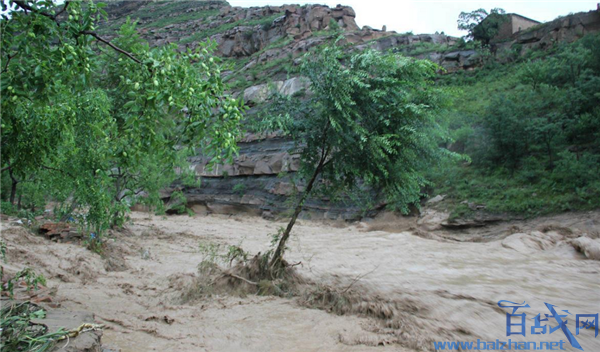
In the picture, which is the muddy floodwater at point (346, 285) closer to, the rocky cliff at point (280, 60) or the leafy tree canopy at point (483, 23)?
the rocky cliff at point (280, 60)

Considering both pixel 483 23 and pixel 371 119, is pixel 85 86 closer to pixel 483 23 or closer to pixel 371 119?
pixel 371 119

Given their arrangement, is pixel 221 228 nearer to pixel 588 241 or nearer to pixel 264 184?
pixel 264 184

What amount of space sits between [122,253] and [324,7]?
4977cm

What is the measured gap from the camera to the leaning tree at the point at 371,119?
751cm

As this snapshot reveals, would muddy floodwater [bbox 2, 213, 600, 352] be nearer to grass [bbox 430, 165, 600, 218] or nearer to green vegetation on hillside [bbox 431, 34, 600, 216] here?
grass [bbox 430, 165, 600, 218]

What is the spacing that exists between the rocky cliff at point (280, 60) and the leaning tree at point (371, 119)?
148 inches

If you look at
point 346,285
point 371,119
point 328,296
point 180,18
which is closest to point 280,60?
point 371,119

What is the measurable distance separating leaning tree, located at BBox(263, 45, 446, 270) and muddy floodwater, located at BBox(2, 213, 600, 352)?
1932 mm

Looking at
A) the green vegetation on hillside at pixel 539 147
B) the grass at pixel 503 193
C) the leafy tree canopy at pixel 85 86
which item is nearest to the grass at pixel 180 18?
the green vegetation on hillside at pixel 539 147

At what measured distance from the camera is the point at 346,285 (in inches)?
312

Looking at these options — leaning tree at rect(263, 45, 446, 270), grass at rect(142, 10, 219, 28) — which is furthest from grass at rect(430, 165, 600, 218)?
grass at rect(142, 10, 219, 28)

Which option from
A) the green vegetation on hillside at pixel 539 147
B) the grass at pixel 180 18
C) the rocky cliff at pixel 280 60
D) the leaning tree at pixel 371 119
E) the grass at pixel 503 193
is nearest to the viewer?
the leaning tree at pixel 371 119

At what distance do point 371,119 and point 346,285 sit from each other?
136 inches

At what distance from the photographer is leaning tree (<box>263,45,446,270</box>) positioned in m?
7.51
